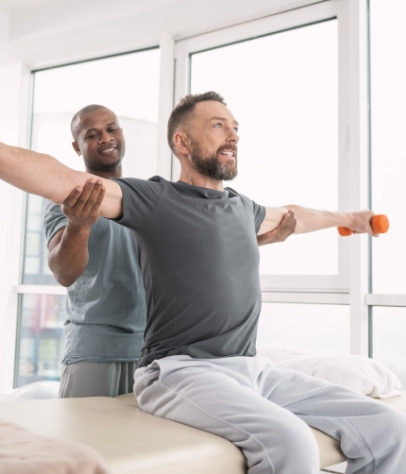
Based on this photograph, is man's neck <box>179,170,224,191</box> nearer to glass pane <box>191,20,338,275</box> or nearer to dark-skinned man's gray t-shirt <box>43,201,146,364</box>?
dark-skinned man's gray t-shirt <box>43,201,146,364</box>

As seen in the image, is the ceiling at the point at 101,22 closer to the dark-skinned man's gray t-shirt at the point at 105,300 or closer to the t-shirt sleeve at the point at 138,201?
the dark-skinned man's gray t-shirt at the point at 105,300

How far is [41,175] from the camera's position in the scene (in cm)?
134

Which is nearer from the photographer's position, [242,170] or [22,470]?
[22,470]

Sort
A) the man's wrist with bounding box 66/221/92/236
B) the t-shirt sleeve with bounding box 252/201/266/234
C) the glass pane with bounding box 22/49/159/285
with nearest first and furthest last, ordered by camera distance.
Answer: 1. the man's wrist with bounding box 66/221/92/236
2. the t-shirt sleeve with bounding box 252/201/266/234
3. the glass pane with bounding box 22/49/159/285

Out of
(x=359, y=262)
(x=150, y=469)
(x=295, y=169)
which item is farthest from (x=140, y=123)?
(x=150, y=469)

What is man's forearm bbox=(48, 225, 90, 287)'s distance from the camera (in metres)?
1.59

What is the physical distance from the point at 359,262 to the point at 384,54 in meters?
0.93

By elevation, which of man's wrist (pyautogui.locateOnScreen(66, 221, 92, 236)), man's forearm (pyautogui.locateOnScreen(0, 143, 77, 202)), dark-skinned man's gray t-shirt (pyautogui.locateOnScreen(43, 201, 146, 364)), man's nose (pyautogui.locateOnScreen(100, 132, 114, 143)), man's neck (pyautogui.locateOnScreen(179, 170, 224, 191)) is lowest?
dark-skinned man's gray t-shirt (pyautogui.locateOnScreen(43, 201, 146, 364))

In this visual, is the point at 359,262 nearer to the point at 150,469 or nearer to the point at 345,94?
the point at 345,94

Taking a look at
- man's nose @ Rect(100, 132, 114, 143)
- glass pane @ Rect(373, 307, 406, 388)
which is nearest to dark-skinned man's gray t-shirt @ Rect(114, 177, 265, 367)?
man's nose @ Rect(100, 132, 114, 143)

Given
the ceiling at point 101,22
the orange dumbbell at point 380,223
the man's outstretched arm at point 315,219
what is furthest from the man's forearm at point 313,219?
the ceiling at point 101,22

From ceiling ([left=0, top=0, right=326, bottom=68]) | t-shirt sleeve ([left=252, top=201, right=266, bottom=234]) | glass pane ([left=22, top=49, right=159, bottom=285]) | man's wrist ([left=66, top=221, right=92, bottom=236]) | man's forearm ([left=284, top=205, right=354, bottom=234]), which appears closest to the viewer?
man's wrist ([left=66, top=221, right=92, bottom=236])

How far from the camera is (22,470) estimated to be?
0.91 meters

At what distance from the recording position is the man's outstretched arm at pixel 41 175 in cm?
128
